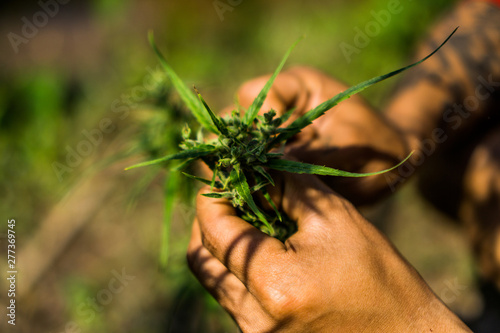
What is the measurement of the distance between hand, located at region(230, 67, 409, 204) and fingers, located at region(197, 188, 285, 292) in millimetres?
449

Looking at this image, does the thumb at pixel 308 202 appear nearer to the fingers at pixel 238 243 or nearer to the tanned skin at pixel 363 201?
the tanned skin at pixel 363 201

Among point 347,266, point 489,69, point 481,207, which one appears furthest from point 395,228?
point 347,266

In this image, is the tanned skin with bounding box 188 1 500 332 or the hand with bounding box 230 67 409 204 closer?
the tanned skin with bounding box 188 1 500 332

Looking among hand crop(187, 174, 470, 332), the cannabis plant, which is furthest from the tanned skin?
the cannabis plant

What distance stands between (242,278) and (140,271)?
2380 millimetres

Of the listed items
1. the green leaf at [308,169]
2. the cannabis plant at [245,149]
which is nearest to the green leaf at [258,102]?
the cannabis plant at [245,149]

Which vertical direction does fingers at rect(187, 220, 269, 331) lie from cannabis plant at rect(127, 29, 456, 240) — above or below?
below

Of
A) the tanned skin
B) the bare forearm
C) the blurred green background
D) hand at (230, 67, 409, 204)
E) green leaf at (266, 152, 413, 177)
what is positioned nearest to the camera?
green leaf at (266, 152, 413, 177)

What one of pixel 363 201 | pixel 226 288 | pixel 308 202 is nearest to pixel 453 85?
pixel 363 201

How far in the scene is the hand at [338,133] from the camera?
154cm

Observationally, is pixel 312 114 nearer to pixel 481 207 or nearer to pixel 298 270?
pixel 298 270

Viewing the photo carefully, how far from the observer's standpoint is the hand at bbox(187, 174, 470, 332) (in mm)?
1004

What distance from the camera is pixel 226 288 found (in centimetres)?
117

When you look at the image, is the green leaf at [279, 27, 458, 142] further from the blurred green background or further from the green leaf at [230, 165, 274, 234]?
the blurred green background
